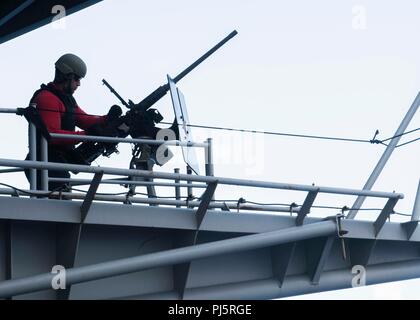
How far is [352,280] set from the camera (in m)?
14.5

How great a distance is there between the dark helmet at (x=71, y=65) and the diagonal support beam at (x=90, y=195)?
288 cm

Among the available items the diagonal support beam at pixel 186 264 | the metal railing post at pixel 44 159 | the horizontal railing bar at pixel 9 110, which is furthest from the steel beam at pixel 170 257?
the horizontal railing bar at pixel 9 110

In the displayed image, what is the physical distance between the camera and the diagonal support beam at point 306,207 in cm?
1352

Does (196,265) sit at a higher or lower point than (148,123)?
lower

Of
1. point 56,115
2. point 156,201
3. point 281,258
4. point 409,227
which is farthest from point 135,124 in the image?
point 409,227

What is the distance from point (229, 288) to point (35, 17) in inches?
262

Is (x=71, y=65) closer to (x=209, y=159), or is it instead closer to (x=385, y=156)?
(x=209, y=159)

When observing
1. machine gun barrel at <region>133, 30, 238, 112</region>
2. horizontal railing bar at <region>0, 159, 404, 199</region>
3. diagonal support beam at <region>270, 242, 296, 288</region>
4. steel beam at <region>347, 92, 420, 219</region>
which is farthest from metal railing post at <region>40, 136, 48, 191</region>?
steel beam at <region>347, 92, 420, 219</region>

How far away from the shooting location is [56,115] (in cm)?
1392

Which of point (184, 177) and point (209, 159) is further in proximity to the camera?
point (209, 159)

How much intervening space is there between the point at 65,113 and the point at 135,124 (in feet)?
3.91
